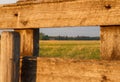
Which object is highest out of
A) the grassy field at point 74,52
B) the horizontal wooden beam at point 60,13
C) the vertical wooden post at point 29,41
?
the horizontal wooden beam at point 60,13

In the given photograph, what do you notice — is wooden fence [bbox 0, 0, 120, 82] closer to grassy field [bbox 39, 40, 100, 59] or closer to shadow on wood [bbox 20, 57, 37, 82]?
shadow on wood [bbox 20, 57, 37, 82]

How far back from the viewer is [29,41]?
127 inches

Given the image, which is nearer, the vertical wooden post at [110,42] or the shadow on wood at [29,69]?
the vertical wooden post at [110,42]

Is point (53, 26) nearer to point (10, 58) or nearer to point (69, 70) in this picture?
point (69, 70)

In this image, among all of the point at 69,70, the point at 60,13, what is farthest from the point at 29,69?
the point at 60,13

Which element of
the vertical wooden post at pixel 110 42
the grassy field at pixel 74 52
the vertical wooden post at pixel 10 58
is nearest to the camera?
the vertical wooden post at pixel 110 42

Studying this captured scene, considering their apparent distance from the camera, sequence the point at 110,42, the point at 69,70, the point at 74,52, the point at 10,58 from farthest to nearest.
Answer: the point at 74,52
the point at 10,58
the point at 69,70
the point at 110,42

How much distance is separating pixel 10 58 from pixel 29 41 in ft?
0.82

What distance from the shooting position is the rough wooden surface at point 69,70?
2682 mm

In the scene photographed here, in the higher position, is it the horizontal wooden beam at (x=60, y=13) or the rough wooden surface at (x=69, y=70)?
the horizontal wooden beam at (x=60, y=13)

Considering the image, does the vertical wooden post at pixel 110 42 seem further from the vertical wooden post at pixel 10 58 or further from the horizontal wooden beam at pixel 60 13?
the vertical wooden post at pixel 10 58

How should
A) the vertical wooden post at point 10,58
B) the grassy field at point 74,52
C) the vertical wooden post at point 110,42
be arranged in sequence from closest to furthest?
the vertical wooden post at point 110,42 < the vertical wooden post at point 10,58 < the grassy field at point 74,52

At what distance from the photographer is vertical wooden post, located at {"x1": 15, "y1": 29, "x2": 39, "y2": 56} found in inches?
127

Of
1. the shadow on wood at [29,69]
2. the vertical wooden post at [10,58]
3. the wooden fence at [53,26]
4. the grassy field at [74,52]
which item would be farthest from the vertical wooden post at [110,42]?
the grassy field at [74,52]
